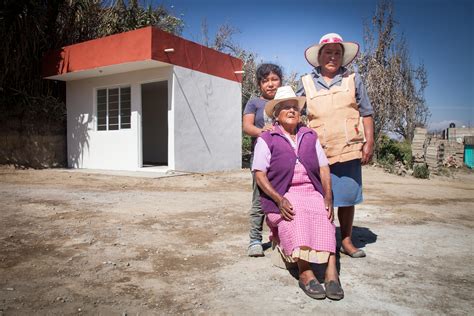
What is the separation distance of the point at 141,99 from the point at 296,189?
8726 mm

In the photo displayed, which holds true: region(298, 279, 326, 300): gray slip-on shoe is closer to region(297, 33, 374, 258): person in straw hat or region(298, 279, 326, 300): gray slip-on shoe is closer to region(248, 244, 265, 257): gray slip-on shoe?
region(248, 244, 265, 257): gray slip-on shoe

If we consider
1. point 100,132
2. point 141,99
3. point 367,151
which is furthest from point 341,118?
point 100,132

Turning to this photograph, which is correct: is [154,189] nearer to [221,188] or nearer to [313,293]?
[221,188]

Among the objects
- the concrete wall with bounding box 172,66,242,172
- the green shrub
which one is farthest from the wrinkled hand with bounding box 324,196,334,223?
the green shrub

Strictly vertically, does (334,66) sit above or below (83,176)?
above

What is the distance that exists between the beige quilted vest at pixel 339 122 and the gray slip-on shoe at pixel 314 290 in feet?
3.26

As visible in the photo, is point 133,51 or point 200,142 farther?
point 200,142

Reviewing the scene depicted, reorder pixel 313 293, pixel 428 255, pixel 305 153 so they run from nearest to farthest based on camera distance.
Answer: pixel 313 293
pixel 305 153
pixel 428 255

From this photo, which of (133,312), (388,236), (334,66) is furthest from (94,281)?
(388,236)

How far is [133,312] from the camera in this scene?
1.80 m

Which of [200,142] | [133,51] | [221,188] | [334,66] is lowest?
[221,188]

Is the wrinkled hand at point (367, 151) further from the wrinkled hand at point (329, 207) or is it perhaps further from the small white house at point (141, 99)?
the small white house at point (141, 99)

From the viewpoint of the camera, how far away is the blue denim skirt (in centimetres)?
269

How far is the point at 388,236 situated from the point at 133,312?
2.51 meters
